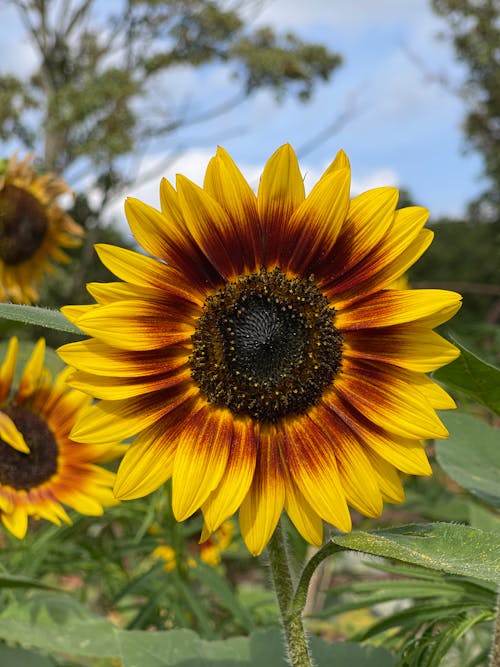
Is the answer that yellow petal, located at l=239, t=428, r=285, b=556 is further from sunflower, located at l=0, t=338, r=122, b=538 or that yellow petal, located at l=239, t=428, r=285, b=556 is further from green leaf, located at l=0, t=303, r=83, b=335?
sunflower, located at l=0, t=338, r=122, b=538

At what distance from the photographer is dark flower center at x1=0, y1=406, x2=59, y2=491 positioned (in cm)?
101

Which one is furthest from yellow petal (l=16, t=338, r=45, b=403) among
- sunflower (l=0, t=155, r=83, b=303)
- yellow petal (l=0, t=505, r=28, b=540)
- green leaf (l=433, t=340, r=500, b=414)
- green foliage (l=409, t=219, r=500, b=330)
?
green foliage (l=409, t=219, r=500, b=330)

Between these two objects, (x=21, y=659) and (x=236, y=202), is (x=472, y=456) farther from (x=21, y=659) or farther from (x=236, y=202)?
(x=21, y=659)

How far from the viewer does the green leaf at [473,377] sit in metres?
0.56

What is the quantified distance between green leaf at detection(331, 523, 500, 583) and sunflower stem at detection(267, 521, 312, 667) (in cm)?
7

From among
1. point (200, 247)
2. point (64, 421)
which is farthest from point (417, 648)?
point (64, 421)

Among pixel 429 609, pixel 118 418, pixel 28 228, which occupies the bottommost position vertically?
pixel 429 609

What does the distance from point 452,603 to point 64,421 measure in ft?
1.84

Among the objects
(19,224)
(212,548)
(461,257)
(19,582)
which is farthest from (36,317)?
(461,257)

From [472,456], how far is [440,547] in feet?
0.82

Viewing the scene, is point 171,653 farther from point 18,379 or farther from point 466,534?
point 18,379

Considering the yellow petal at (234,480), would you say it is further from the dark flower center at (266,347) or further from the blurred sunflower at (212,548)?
the blurred sunflower at (212,548)

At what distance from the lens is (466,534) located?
0.51 m

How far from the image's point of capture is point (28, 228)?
5.79ft
